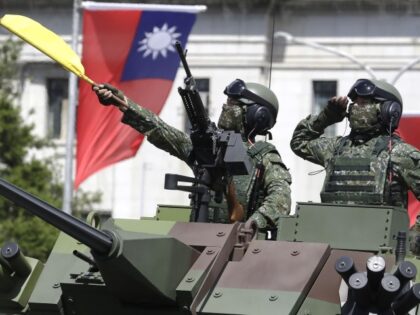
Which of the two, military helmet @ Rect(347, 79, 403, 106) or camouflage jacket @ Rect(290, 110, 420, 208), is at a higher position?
military helmet @ Rect(347, 79, 403, 106)

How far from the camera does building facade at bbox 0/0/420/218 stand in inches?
2047

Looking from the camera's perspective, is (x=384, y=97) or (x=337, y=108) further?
(x=337, y=108)

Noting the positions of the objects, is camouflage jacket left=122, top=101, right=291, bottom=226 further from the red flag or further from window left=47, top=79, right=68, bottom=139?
window left=47, top=79, right=68, bottom=139

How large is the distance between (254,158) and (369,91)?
121 centimetres

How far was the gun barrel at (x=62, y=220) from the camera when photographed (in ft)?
44.9

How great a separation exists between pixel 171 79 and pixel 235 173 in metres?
16.3

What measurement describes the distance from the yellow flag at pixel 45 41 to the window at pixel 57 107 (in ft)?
131

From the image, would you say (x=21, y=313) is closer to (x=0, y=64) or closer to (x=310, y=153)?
(x=310, y=153)

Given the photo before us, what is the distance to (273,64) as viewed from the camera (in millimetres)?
53750

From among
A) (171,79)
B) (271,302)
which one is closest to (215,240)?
(271,302)

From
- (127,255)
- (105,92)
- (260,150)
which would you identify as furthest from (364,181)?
(127,255)

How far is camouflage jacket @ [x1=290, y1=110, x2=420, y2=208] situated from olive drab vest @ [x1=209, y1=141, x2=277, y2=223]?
487mm

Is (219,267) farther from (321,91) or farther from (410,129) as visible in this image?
(321,91)

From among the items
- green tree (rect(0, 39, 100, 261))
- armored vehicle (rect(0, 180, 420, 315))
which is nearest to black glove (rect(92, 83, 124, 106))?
armored vehicle (rect(0, 180, 420, 315))
